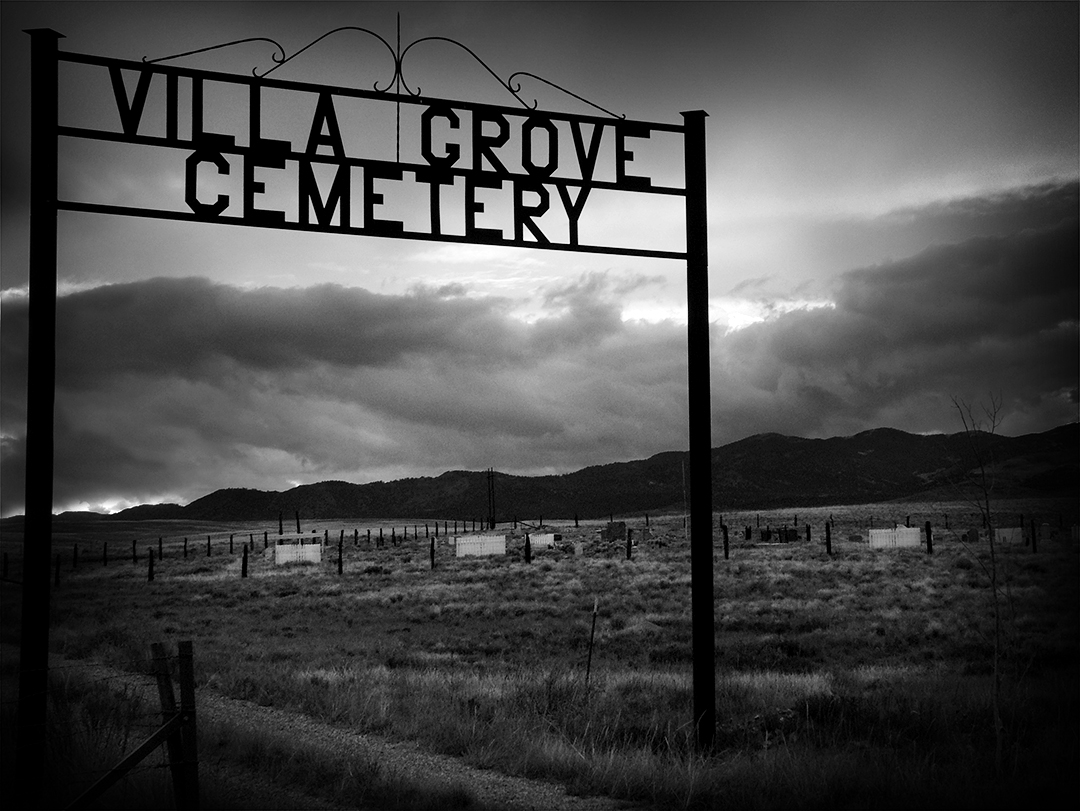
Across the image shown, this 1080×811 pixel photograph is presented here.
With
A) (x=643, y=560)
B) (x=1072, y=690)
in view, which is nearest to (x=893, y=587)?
(x=643, y=560)

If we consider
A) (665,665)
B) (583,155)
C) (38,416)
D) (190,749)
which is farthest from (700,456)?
(665,665)

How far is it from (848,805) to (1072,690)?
4.99 meters

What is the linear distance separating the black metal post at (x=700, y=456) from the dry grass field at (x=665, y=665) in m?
0.48

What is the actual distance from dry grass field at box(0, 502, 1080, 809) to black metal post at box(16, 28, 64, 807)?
3.24 ft

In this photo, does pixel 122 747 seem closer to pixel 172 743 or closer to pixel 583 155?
pixel 172 743

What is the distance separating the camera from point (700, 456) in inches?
279

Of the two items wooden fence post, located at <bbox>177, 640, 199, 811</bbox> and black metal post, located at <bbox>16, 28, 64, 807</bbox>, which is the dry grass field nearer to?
black metal post, located at <bbox>16, 28, 64, 807</bbox>

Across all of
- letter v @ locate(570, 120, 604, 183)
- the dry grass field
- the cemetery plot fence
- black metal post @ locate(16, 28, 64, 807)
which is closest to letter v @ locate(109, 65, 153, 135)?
black metal post @ locate(16, 28, 64, 807)

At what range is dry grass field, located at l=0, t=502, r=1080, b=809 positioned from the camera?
6652 mm

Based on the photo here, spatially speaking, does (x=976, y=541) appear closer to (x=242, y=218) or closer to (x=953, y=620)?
(x=953, y=620)

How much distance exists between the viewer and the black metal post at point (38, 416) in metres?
5.86

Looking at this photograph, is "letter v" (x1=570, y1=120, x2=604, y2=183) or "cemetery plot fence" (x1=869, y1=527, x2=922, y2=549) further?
"cemetery plot fence" (x1=869, y1=527, x2=922, y2=549)

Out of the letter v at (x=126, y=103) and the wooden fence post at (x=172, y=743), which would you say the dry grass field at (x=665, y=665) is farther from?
the letter v at (x=126, y=103)

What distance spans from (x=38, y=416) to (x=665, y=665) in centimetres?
1157
